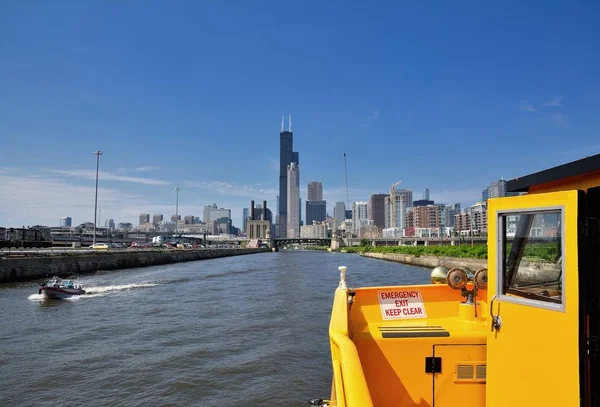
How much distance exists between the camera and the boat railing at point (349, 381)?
2873mm

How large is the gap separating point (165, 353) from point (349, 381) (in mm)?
12002

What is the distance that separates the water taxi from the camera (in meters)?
3.25

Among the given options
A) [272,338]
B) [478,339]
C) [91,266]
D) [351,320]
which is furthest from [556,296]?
[91,266]

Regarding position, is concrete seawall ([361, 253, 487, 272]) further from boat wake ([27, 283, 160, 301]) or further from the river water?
boat wake ([27, 283, 160, 301])

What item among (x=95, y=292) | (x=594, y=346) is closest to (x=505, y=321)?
(x=594, y=346)

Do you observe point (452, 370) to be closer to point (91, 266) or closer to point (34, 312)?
point (34, 312)

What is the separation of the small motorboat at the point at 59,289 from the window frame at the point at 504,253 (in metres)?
29.5

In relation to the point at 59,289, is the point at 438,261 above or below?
below

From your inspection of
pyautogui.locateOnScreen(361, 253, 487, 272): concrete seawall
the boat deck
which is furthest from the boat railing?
pyautogui.locateOnScreen(361, 253, 487, 272): concrete seawall

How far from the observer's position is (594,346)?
3240 millimetres

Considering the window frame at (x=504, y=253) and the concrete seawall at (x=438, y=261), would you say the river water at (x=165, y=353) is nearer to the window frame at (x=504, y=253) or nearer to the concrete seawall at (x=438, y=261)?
the window frame at (x=504, y=253)

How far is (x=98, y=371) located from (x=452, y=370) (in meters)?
10.6

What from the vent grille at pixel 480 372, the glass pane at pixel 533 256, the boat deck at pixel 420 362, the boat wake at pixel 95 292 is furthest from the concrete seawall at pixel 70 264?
the glass pane at pixel 533 256

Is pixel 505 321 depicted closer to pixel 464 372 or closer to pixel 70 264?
pixel 464 372
